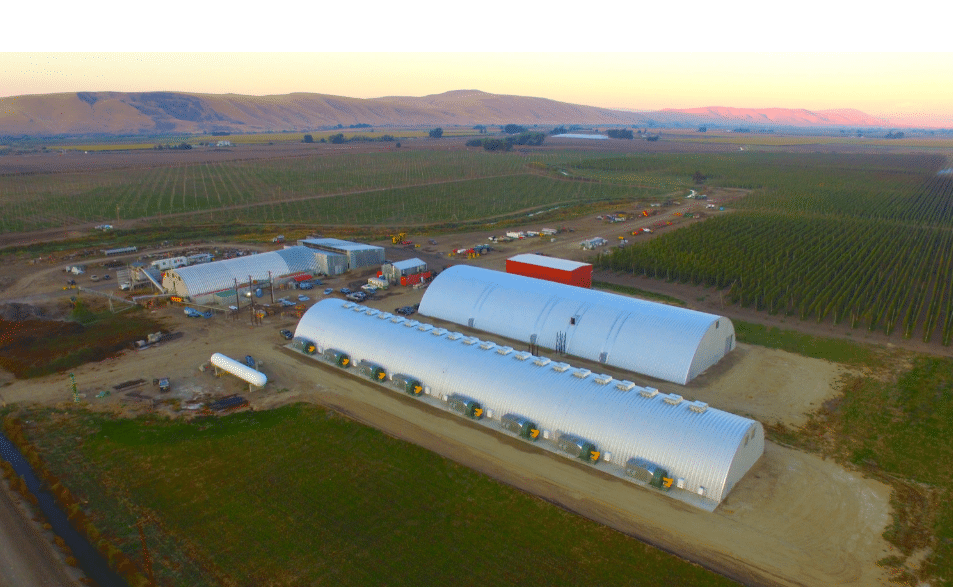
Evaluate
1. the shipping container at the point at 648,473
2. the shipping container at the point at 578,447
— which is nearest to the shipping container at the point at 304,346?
the shipping container at the point at 578,447

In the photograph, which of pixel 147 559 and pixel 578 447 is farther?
pixel 578 447

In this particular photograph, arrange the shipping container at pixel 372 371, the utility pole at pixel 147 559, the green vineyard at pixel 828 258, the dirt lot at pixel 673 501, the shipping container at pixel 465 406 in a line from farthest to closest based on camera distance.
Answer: the green vineyard at pixel 828 258 < the shipping container at pixel 372 371 < the shipping container at pixel 465 406 < the dirt lot at pixel 673 501 < the utility pole at pixel 147 559

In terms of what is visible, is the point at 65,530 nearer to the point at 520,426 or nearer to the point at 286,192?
the point at 520,426

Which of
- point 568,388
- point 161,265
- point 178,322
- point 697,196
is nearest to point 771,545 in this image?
point 568,388

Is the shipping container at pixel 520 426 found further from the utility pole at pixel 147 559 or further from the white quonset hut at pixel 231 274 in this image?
the white quonset hut at pixel 231 274

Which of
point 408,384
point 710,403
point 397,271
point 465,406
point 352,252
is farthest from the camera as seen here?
point 352,252

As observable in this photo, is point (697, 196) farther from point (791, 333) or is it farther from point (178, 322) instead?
point (178, 322)

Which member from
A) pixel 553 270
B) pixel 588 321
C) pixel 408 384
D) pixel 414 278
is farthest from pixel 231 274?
pixel 588 321
